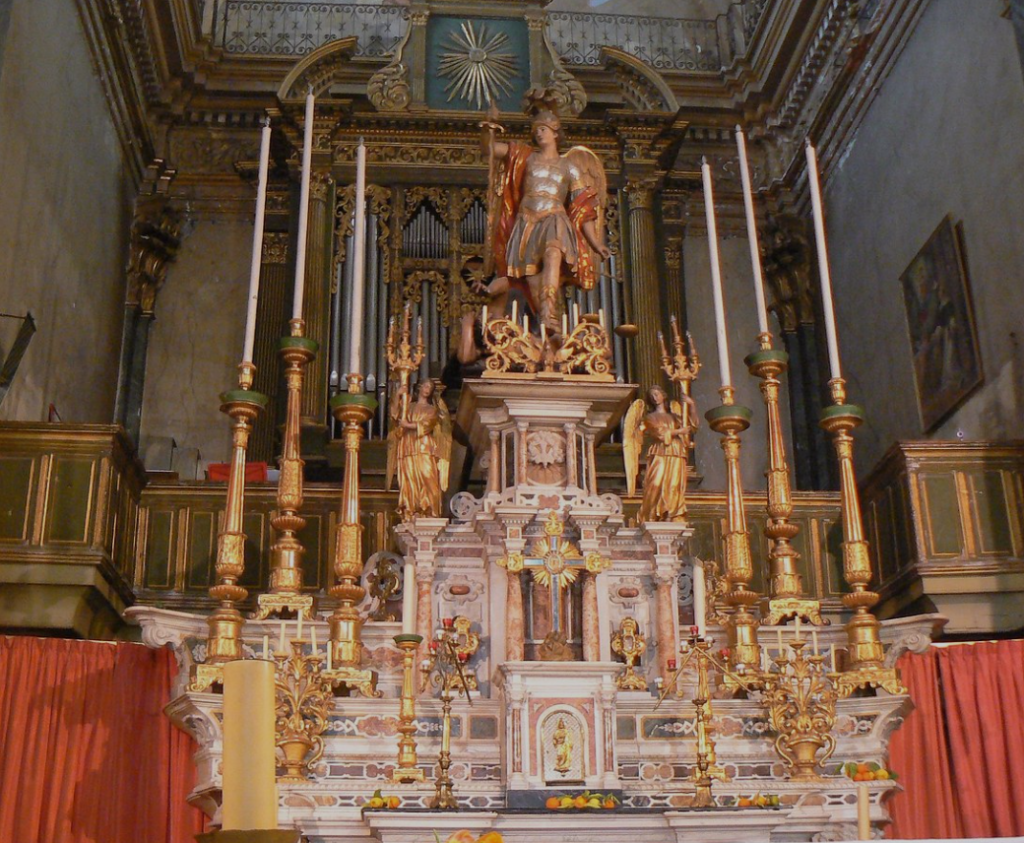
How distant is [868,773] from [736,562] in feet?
5.15

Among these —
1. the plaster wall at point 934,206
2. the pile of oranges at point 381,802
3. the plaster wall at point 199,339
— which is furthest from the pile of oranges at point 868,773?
the plaster wall at point 199,339

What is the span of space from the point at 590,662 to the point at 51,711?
116 inches

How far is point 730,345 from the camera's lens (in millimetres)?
13352

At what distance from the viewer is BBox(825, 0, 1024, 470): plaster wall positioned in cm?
927

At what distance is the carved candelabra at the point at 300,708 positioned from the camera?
5.32 m

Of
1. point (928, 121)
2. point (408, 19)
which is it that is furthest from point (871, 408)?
point (408, 19)

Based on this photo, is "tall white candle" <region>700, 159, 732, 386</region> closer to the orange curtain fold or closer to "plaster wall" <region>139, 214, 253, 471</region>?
the orange curtain fold

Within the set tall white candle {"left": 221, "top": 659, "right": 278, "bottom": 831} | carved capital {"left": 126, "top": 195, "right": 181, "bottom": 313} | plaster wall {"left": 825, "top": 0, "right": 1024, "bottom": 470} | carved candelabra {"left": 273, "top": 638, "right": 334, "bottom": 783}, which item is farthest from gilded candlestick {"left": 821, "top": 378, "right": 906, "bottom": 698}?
carved capital {"left": 126, "top": 195, "right": 181, "bottom": 313}

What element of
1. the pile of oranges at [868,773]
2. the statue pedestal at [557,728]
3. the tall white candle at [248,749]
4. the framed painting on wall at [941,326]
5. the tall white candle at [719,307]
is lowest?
the tall white candle at [248,749]

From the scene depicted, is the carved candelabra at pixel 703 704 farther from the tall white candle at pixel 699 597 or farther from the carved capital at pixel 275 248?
the carved capital at pixel 275 248

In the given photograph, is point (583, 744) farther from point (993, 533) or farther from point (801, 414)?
point (801, 414)

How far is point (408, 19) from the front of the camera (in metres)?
13.3

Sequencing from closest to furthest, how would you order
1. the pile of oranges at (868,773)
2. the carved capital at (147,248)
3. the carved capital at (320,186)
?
1. the pile of oranges at (868,773)
2. the carved capital at (320,186)
3. the carved capital at (147,248)

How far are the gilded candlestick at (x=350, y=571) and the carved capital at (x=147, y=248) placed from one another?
7220mm
